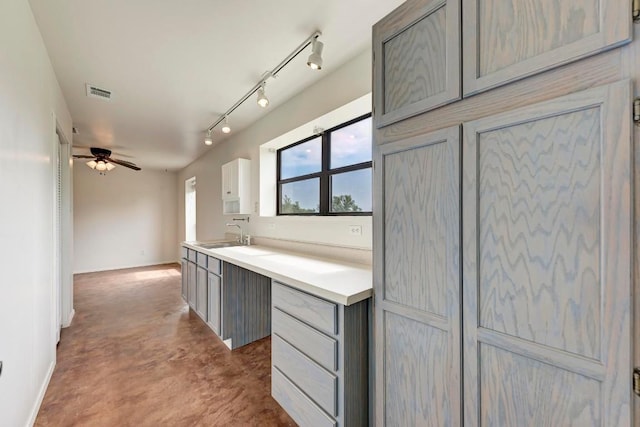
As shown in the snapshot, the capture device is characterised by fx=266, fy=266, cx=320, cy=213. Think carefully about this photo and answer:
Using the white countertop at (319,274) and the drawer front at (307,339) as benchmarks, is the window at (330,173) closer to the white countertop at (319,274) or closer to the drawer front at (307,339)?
the white countertop at (319,274)

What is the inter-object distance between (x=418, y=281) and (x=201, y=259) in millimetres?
2520

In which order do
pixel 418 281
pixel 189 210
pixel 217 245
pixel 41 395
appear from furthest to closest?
pixel 189 210
pixel 217 245
pixel 41 395
pixel 418 281

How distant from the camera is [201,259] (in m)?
2.92

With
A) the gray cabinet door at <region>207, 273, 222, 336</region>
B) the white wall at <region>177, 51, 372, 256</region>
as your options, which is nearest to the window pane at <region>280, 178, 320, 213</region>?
the white wall at <region>177, 51, 372, 256</region>

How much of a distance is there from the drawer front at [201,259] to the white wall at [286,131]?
696 mm

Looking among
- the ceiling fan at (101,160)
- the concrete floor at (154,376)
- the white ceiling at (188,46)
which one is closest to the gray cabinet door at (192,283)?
the concrete floor at (154,376)

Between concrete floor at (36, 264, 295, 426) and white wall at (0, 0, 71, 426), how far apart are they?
23 centimetres

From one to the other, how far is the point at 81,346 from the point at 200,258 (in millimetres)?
1309

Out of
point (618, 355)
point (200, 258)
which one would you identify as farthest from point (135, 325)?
point (618, 355)

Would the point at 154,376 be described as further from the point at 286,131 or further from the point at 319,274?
the point at 286,131

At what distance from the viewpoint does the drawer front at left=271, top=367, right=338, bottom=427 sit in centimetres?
134

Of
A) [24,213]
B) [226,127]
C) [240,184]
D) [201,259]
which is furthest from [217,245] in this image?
[24,213]

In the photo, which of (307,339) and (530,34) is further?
(307,339)

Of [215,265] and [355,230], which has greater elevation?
[355,230]
